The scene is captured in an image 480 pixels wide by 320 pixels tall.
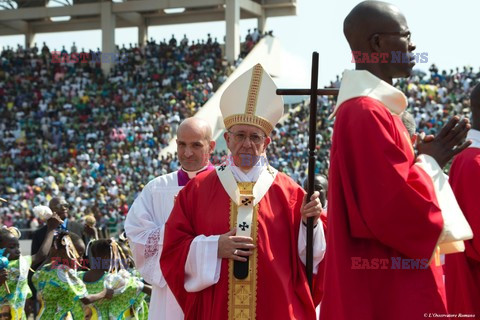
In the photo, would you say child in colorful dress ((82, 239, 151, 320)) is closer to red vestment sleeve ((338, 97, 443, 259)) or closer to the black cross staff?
the black cross staff

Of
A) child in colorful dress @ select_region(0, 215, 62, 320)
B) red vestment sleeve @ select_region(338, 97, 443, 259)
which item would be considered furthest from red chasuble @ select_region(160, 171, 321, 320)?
child in colorful dress @ select_region(0, 215, 62, 320)

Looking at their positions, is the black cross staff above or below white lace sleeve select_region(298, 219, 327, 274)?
above

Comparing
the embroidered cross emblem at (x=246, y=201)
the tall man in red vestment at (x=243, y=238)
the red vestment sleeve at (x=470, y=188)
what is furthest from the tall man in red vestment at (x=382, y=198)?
the embroidered cross emblem at (x=246, y=201)

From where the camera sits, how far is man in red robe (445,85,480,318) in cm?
504

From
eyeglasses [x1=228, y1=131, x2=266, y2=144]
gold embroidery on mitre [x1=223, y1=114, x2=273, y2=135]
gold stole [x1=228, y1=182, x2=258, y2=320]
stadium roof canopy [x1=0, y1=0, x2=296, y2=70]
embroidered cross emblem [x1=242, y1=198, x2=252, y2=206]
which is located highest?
stadium roof canopy [x1=0, y1=0, x2=296, y2=70]

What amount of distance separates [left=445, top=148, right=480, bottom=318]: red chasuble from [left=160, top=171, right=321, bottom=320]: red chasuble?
31.0 inches

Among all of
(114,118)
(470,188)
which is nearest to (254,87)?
(470,188)

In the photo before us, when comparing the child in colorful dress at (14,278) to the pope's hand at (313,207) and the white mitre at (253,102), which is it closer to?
the white mitre at (253,102)

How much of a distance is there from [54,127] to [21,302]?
2760 cm

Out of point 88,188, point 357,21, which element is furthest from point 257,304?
point 88,188

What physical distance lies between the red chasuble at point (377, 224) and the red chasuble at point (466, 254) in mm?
1128

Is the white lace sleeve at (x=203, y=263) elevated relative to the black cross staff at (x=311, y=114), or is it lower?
lower

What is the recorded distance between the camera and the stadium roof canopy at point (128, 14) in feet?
123

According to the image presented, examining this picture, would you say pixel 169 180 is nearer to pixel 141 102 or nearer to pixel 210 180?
pixel 210 180
